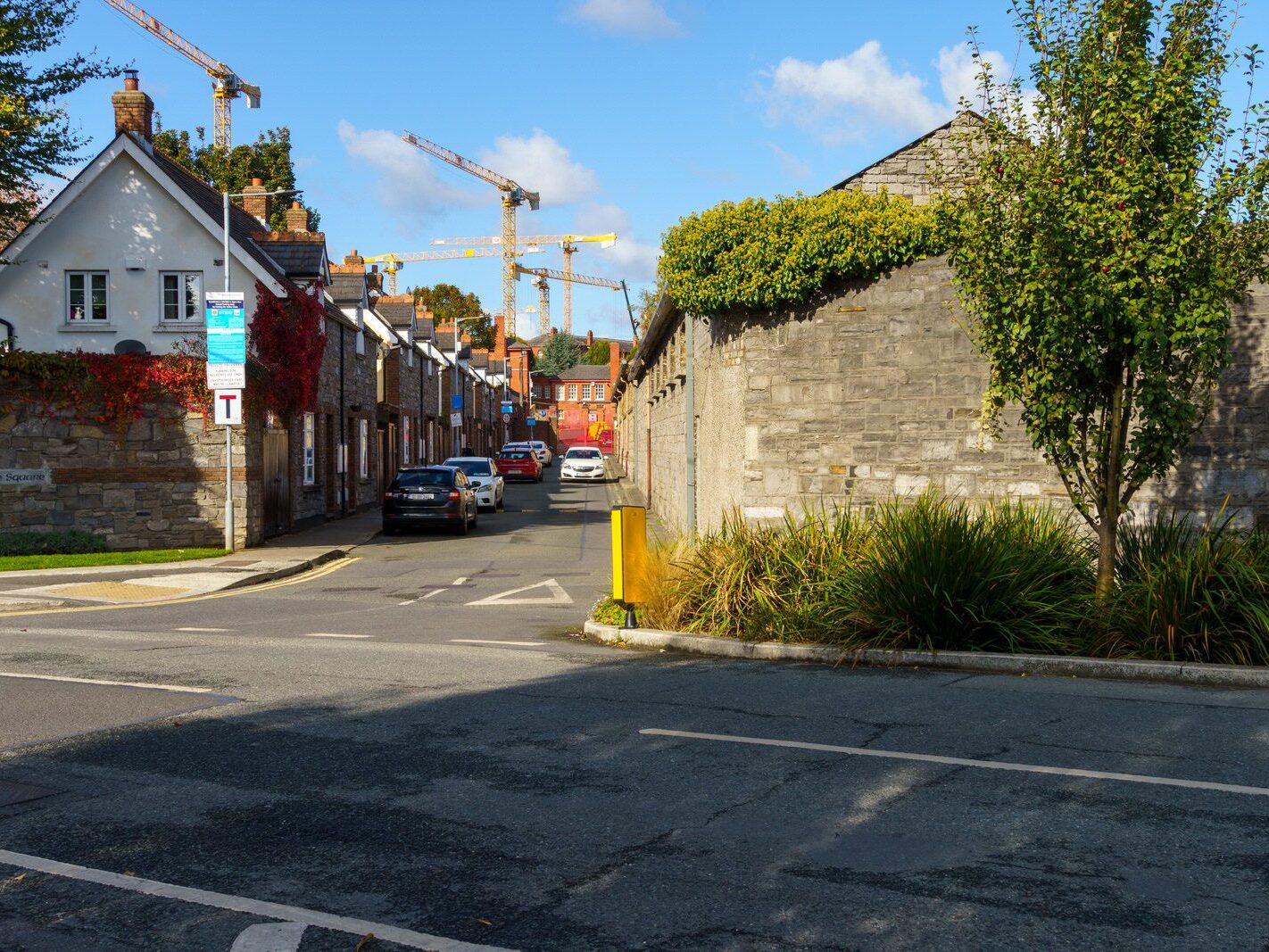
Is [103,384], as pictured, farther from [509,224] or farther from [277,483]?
[509,224]

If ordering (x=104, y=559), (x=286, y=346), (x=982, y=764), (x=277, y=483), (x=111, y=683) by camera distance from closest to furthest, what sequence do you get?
(x=982, y=764)
(x=111, y=683)
(x=104, y=559)
(x=286, y=346)
(x=277, y=483)

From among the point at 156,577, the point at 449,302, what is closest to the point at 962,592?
the point at 156,577

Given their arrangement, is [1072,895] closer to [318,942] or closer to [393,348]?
[318,942]

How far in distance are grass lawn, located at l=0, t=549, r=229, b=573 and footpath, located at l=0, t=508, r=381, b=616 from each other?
42cm

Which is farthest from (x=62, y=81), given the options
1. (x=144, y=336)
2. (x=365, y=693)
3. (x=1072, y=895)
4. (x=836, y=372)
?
(x=1072, y=895)

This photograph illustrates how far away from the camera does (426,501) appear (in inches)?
1097

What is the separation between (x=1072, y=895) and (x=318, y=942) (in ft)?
9.16

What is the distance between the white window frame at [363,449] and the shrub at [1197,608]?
28877 mm

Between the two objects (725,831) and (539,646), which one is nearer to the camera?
(725,831)

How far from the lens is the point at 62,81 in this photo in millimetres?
23922

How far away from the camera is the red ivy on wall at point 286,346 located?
26.3m

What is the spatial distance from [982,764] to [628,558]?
6129 millimetres

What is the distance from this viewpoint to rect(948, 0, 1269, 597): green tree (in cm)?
1025

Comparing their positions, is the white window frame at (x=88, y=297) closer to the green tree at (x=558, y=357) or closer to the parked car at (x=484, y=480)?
the parked car at (x=484, y=480)
